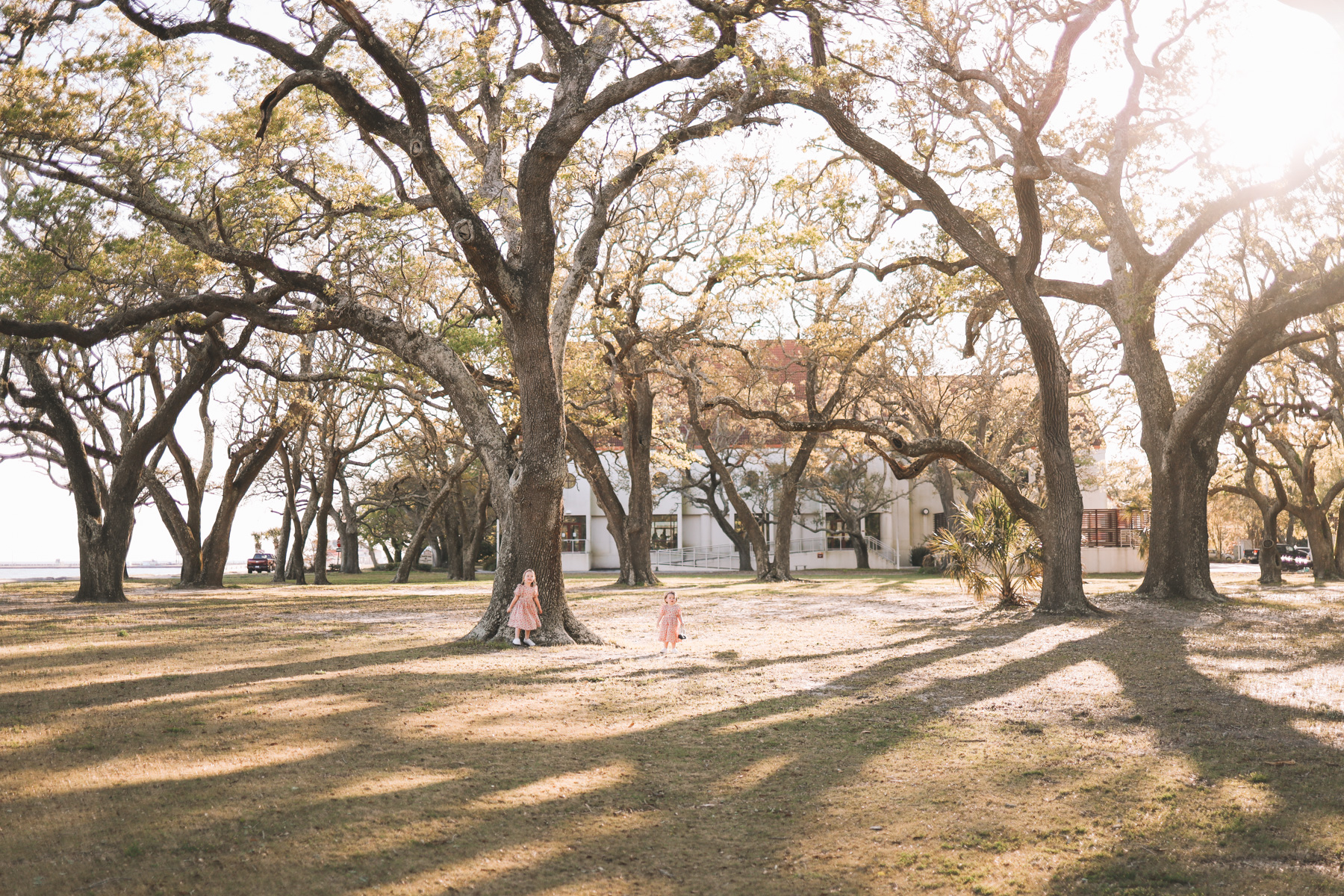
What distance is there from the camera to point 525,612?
41.2 ft

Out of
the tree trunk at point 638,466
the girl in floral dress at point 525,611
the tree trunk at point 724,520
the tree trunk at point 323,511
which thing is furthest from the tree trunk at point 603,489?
the girl in floral dress at point 525,611

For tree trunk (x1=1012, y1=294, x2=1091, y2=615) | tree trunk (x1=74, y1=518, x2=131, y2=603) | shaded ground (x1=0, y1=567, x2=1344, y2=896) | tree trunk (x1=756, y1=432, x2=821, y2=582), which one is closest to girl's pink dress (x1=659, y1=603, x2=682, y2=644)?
shaded ground (x1=0, y1=567, x2=1344, y2=896)

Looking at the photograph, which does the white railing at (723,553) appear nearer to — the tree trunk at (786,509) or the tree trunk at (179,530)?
the tree trunk at (786,509)

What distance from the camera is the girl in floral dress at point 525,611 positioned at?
12.5m

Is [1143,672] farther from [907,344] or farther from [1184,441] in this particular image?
[907,344]

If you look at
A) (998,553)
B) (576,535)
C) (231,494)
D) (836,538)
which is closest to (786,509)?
(998,553)

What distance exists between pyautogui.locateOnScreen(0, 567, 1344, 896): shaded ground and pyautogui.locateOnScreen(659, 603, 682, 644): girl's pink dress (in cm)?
41

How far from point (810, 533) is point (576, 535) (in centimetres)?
1227

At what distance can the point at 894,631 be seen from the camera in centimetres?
1509

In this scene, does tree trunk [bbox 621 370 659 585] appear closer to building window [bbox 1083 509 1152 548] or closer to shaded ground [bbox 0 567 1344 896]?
shaded ground [bbox 0 567 1344 896]

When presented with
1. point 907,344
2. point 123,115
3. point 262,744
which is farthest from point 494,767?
point 907,344

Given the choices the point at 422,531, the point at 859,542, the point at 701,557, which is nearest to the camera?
the point at 422,531

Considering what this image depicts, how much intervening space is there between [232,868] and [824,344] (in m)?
19.1

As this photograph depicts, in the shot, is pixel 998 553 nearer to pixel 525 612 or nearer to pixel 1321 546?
pixel 525 612
